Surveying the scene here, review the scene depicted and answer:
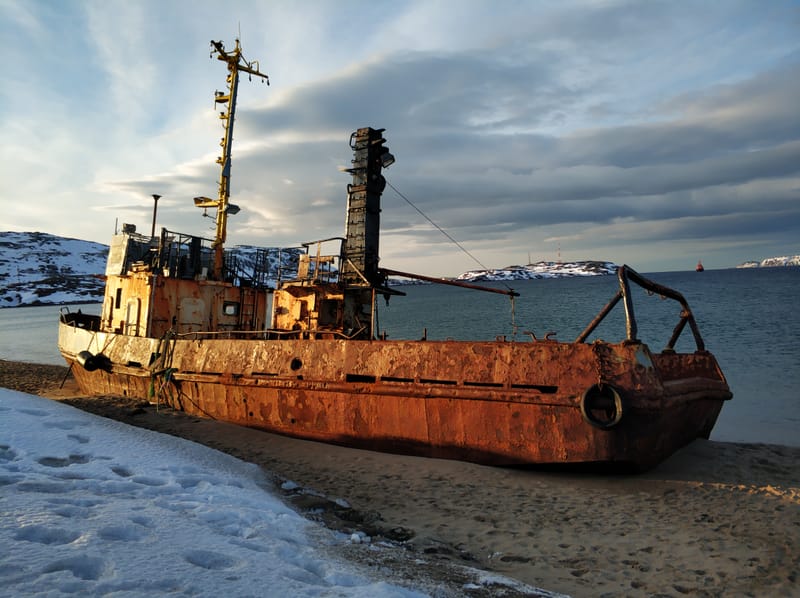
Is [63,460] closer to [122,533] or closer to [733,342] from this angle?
[122,533]

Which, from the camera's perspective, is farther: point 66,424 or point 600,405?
point 600,405

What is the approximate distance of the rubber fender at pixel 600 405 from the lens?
6.66 metres

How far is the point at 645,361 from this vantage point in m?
6.86

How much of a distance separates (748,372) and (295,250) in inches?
762

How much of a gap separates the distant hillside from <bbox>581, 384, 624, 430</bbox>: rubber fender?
69.7 metres

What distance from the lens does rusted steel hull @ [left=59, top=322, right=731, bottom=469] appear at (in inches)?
268

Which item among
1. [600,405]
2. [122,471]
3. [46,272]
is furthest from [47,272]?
[600,405]

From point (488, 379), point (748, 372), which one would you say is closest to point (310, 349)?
point (488, 379)

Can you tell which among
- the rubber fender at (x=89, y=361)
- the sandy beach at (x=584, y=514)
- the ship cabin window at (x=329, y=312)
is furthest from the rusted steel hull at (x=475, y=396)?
the rubber fender at (x=89, y=361)

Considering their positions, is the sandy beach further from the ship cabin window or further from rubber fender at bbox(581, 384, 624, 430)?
the ship cabin window

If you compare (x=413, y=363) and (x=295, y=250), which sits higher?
(x=295, y=250)

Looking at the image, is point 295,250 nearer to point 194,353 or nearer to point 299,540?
point 194,353

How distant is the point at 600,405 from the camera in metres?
6.71

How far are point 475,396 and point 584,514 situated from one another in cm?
226
